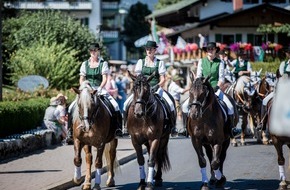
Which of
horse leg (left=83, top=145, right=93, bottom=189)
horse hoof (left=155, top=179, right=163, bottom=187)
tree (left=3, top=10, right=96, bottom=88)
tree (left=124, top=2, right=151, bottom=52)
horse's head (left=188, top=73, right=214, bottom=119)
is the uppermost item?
tree (left=124, top=2, right=151, bottom=52)

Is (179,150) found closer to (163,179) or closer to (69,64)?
(163,179)

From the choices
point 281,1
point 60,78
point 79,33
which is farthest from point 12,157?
point 281,1

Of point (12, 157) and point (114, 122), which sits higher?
point (114, 122)

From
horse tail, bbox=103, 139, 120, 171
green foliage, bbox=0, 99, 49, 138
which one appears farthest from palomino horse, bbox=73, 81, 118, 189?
green foliage, bbox=0, 99, 49, 138

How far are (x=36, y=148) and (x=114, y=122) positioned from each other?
251 inches

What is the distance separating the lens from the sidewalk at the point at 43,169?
14461 mm

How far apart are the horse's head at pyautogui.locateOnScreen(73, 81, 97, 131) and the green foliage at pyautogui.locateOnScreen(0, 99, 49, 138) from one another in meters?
5.94

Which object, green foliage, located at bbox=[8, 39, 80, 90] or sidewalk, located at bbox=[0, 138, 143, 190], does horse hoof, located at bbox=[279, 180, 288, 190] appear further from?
green foliage, located at bbox=[8, 39, 80, 90]

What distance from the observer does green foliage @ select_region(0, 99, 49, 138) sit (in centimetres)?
1973

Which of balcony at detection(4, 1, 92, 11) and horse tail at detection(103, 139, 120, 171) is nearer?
horse tail at detection(103, 139, 120, 171)

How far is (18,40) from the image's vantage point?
39.5 m

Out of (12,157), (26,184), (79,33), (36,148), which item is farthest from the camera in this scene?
(79,33)

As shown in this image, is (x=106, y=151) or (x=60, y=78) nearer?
(x=106, y=151)

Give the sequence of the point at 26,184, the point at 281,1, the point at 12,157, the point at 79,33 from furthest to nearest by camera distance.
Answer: the point at 281,1
the point at 79,33
the point at 12,157
the point at 26,184
